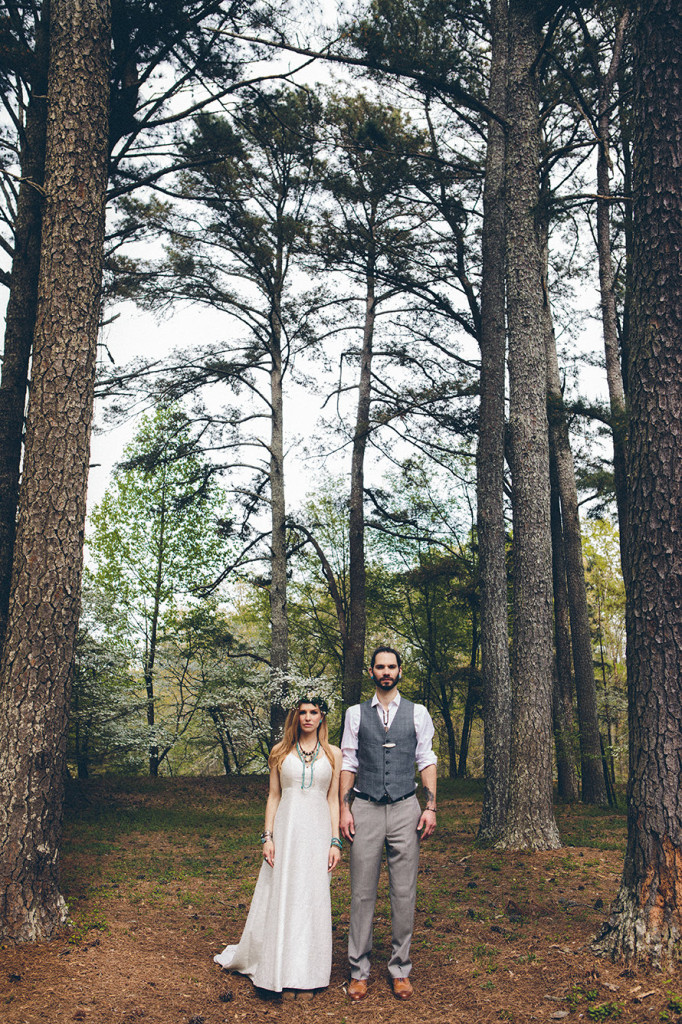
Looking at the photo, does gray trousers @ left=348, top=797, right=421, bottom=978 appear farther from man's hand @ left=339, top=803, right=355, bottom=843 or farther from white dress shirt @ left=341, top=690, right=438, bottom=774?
white dress shirt @ left=341, top=690, right=438, bottom=774

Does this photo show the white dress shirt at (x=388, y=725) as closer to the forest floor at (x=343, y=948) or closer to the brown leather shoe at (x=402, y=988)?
the brown leather shoe at (x=402, y=988)

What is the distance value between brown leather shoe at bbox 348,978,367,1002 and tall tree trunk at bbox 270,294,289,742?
12.1 m

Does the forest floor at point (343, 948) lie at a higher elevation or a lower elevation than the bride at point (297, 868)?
lower

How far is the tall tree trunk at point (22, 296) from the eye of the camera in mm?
6840

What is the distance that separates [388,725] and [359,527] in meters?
11.1

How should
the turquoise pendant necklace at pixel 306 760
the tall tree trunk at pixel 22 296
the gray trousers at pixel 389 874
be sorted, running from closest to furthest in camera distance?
1. the gray trousers at pixel 389 874
2. the turquoise pendant necklace at pixel 306 760
3. the tall tree trunk at pixel 22 296

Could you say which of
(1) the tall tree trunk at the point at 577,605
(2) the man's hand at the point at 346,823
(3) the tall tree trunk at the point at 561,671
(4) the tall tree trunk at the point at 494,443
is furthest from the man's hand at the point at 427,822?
(3) the tall tree trunk at the point at 561,671

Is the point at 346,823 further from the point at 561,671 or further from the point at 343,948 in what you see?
the point at 561,671

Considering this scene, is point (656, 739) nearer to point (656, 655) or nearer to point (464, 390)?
point (656, 655)

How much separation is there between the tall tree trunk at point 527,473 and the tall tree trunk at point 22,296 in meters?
5.22

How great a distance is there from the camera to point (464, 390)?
13.9 m

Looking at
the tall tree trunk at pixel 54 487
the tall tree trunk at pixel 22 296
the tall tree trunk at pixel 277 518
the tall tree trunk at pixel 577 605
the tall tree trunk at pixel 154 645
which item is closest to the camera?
the tall tree trunk at pixel 54 487

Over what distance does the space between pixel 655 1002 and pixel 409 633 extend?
23.3 m

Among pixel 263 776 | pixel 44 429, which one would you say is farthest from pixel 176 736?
pixel 44 429
